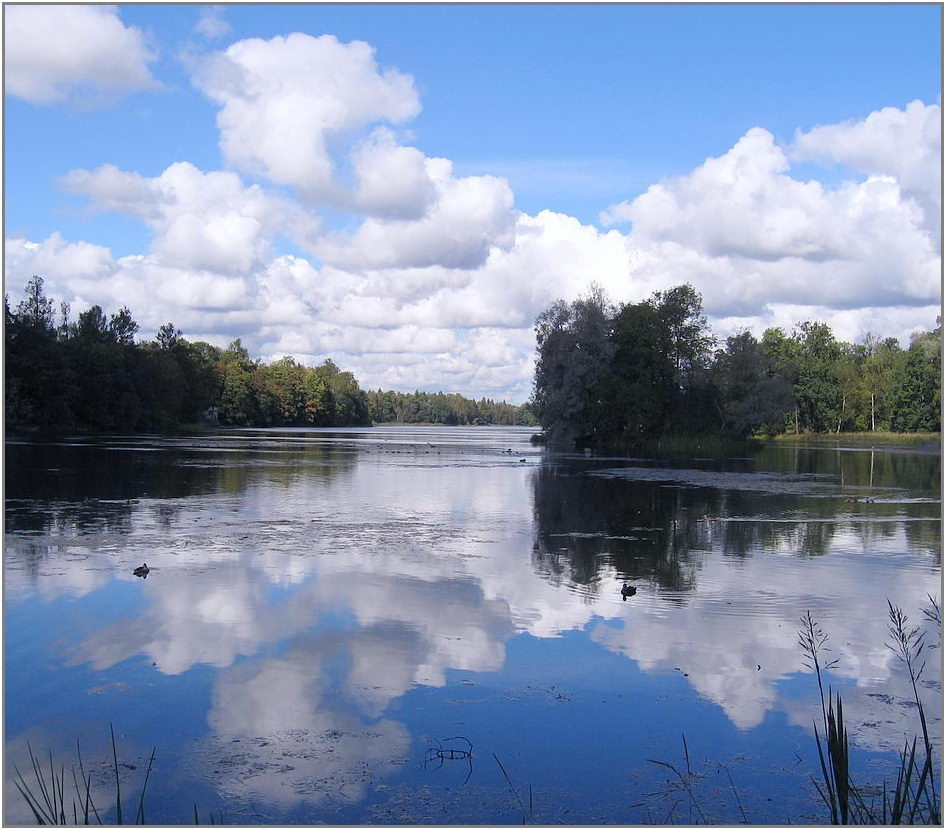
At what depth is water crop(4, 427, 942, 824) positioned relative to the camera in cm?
627

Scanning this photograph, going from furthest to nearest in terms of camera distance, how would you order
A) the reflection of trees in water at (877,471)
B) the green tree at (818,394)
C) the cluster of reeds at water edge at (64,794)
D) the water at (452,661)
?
the green tree at (818,394) < the reflection of trees in water at (877,471) < the water at (452,661) < the cluster of reeds at water edge at (64,794)

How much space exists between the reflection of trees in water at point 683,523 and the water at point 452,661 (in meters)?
0.13

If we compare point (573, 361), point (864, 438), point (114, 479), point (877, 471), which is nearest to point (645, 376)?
point (573, 361)

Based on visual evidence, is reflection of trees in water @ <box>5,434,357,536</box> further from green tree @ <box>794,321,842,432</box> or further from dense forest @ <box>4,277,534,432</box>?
green tree @ <box>794,321,842,432</box>

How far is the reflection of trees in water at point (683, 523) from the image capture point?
1458 cm

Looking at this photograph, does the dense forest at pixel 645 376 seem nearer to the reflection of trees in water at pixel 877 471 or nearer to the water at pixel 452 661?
the reflection of trees in water at pixel 877 471

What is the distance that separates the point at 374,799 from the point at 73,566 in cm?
923

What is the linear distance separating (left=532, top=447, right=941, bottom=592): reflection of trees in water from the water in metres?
0.13

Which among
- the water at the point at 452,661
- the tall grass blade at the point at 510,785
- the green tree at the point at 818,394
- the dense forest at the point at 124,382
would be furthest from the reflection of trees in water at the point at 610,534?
the green tree at the point at 818,394

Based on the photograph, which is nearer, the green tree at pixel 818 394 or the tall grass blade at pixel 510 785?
the tall grass blade at pixel 510 785

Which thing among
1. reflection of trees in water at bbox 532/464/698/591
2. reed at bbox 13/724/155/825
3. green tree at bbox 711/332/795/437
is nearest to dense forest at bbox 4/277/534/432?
reflection of trees in water at bbox 532/464/698/591

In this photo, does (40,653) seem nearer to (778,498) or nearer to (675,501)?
(675,501)

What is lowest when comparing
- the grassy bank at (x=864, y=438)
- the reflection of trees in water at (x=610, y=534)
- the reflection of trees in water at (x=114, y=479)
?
the reflection of trees in water at (x=610, y=534)

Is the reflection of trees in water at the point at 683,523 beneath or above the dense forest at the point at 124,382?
beneath
